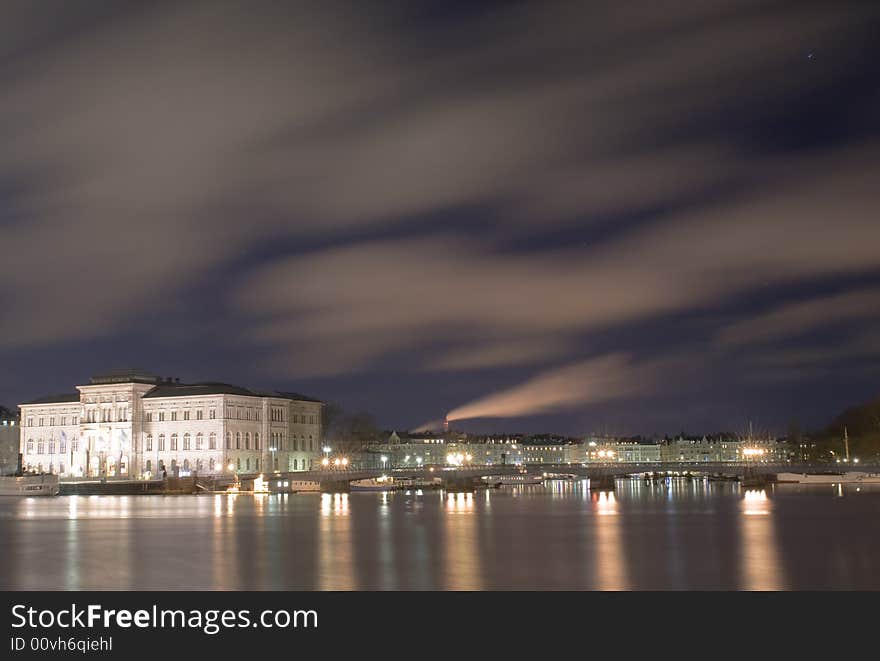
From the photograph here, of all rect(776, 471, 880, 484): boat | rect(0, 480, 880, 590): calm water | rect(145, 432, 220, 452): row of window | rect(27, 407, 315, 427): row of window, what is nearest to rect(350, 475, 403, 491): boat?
rect(145, 432, 220, 452): row of window

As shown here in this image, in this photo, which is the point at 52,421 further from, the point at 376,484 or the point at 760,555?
the point at 760,555

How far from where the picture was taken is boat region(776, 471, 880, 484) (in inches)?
4904

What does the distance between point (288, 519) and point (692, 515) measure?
2348 centimetres

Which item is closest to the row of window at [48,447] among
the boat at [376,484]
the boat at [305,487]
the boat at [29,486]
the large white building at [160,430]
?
the large white building at [160,430]

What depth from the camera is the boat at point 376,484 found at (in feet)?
443

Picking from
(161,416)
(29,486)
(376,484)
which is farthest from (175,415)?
(29,486)

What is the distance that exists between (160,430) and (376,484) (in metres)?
50.6

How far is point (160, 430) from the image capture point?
176 metres

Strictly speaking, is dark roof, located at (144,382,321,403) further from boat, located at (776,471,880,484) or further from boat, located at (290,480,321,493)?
boat, located at (776,471,880,484)

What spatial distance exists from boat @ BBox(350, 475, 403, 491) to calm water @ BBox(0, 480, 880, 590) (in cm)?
6734

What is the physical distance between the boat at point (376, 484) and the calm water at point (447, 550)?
67.3 meters

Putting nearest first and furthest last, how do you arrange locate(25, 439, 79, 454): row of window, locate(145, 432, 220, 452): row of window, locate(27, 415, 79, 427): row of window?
locate(145, 432, 220, 452): row of window
locate(25, 439, 79, 454): row of window
locate(27, 415, 79, 427): row of window
